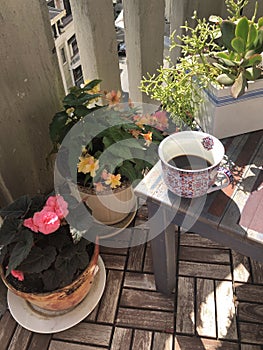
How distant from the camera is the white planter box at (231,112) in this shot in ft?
3.01

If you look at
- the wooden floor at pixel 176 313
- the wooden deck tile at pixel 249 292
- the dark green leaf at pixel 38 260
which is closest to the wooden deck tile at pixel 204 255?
the wooden floor at pixel 176 313

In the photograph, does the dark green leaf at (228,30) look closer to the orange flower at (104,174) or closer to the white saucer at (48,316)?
the orange flower at (104,174)

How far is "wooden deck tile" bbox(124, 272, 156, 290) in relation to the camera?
1356 mm

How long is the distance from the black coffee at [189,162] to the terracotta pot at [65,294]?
0.53m

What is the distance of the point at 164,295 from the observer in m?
1.32

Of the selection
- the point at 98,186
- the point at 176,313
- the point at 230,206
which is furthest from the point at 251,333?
the point at 98,186

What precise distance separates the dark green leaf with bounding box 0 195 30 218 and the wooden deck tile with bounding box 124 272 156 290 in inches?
19.7

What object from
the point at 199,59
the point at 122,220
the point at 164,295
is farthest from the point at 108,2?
the point at 164,295

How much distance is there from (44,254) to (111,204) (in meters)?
0.37

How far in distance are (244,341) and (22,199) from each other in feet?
2.89

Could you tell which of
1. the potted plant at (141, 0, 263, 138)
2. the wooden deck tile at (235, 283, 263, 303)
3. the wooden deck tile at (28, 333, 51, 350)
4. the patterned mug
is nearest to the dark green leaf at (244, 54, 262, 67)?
the potted plant at (141, 0, 263, 138)

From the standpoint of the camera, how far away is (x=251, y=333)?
3.96ft

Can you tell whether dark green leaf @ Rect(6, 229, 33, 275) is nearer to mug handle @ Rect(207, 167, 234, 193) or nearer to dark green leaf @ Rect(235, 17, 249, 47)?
mug handle @ Rect(207, 167, 234, 193)

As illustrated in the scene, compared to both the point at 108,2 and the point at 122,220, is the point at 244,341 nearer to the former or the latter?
the point at 122,220
